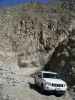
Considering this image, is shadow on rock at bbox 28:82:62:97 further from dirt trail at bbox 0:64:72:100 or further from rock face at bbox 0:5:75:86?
rock face at bbox 0:5:75:86

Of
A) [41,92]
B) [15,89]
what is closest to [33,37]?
[41,92]

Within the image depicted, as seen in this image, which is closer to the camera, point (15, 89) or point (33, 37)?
point (15, 89)

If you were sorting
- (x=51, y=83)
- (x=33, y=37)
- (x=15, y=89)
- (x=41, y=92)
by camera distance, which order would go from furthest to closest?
(x=33, y=37), (x=41, y=92), (x=51, y=83), (x=15, y=89)

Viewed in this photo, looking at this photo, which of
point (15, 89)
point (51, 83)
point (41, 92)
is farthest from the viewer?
point (41, 92)

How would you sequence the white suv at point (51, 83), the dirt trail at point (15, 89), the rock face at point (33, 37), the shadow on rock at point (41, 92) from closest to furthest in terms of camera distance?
the dirt trail at point (15, 89) → the white suv at point (51, 83) → the shadow on rock at point (41, 92) → the rock face at point (33, 37)

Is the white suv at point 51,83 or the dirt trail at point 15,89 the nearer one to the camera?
the dirt trail at point 15,89

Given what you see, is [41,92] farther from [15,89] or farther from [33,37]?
[33,37]

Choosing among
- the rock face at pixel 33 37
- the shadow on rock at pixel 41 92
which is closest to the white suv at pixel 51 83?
the shadow on rock at pixel 41 92

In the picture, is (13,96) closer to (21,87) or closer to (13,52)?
(21,87)

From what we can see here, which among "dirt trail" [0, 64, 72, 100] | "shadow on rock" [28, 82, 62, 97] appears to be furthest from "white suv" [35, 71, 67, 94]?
"dirt trail" [0, 64, 72, 100]

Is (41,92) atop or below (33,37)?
below

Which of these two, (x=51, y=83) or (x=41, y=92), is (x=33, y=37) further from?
(x=51, y=83)

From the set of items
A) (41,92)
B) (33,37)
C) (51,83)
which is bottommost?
(41,92)

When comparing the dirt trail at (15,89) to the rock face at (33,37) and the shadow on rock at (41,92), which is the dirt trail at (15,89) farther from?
the rock face at (33,37)
